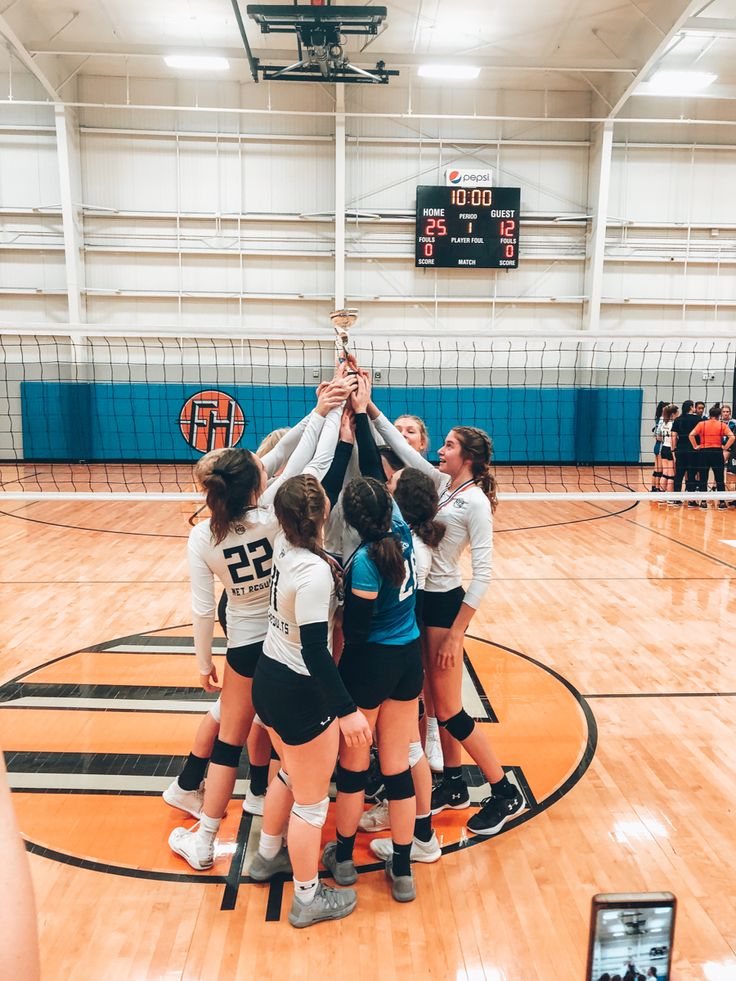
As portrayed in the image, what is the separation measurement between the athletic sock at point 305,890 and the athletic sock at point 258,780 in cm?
74

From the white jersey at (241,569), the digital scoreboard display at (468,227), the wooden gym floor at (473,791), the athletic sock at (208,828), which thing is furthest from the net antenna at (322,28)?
the athletic sock at (208,828)

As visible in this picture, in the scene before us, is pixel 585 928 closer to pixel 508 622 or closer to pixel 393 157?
pixel 508 622

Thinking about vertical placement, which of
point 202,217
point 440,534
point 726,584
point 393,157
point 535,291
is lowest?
point 726,584

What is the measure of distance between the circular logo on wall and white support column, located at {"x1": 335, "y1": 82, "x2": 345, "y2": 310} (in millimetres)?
3058

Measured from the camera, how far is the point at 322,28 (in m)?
10.1

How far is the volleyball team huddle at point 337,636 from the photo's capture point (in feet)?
8.45

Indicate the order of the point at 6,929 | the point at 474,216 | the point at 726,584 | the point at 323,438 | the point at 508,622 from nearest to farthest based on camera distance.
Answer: the point at 6,929 < the point at 323,438 < the point at 508,622 < the point at 726,584 < the point at 474,216

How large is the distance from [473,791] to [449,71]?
13.4 meters

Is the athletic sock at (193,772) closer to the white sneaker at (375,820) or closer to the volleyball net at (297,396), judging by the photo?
the white sneaker at (375,820)

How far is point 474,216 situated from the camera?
49.7 feet

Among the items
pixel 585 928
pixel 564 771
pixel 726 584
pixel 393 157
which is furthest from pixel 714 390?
pixel 585 928

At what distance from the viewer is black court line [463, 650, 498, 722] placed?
4.41 metres

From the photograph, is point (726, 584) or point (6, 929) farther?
point (726, 584)

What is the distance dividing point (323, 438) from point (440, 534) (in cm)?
63
